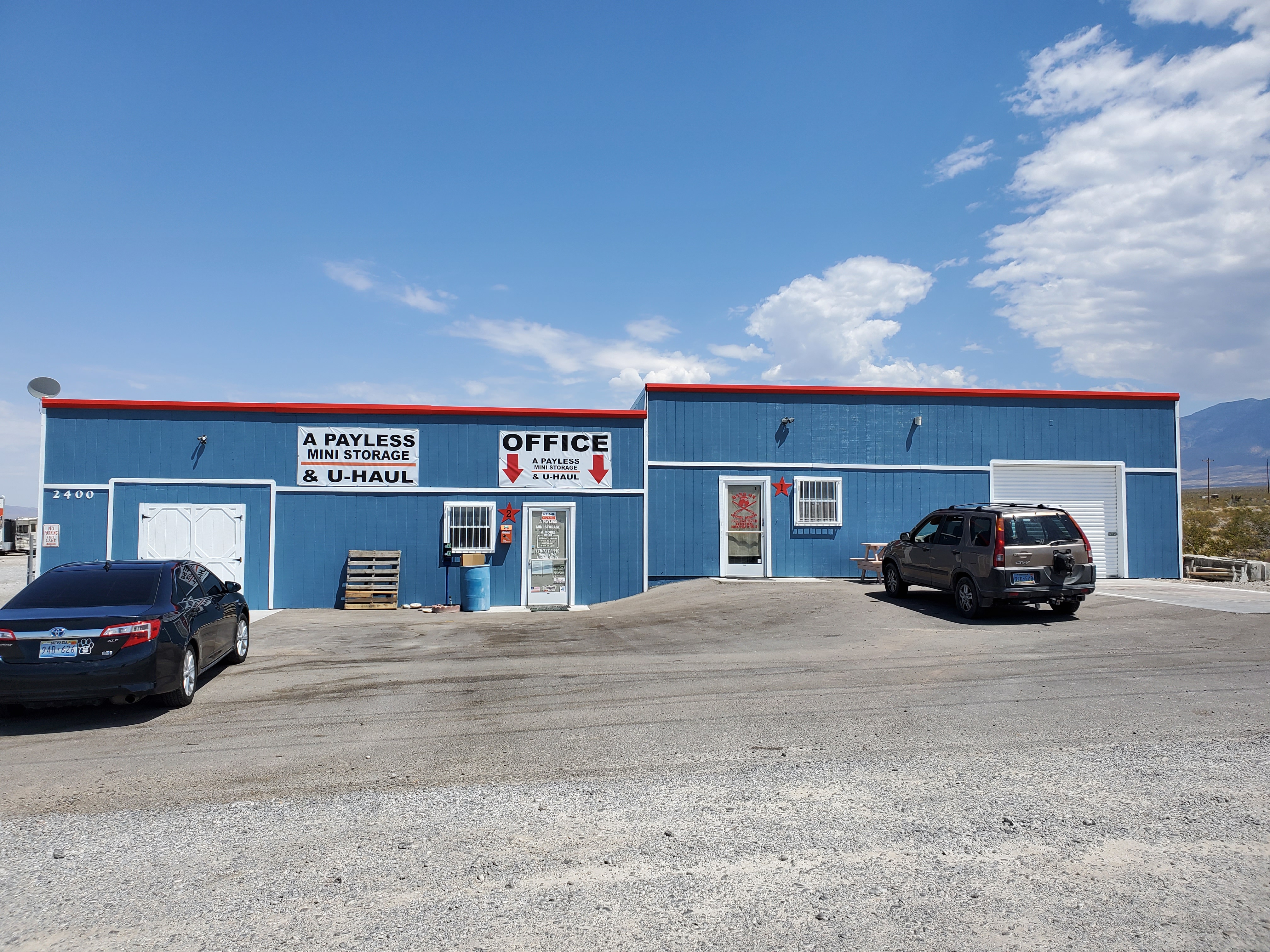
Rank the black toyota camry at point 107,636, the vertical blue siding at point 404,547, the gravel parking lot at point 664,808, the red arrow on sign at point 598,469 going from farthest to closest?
the red arrow on sign at point 598,469 → the vertical blue siding at point 404,547 → the black toyota camry at point 107,636 → the gravel parking lot at point 664,808

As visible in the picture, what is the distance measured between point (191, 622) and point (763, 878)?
668 centimetres

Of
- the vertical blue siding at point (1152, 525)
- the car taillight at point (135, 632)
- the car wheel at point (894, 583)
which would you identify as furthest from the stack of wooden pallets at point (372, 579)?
the vertical blue siding at point (1152, 525)

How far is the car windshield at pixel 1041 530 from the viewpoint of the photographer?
11.8m

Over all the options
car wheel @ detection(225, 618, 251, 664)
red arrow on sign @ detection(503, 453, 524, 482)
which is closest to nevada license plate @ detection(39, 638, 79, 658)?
car wheel @ detection(225, 618, 251, 664)

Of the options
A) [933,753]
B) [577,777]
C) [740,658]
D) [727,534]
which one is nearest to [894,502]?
[727,534]

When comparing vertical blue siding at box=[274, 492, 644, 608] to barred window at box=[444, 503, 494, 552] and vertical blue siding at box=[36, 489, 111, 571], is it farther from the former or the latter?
vertical blue siding at box=[36, 489, 111, 571]

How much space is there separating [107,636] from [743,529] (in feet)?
44.4

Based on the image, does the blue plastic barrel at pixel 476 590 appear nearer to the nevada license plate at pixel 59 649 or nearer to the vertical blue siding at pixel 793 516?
the vertical blue siding at pixel 793 516

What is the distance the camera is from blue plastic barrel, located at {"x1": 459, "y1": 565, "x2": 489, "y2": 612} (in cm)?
1652

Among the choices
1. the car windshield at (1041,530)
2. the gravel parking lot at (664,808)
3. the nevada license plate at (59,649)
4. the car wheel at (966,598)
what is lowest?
the gravel parking lot at (664,808)

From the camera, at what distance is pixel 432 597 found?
55.8ft

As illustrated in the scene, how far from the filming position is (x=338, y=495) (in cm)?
1700

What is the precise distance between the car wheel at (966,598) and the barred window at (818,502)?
5587 mm

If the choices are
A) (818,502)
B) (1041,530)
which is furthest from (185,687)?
(818,502)
